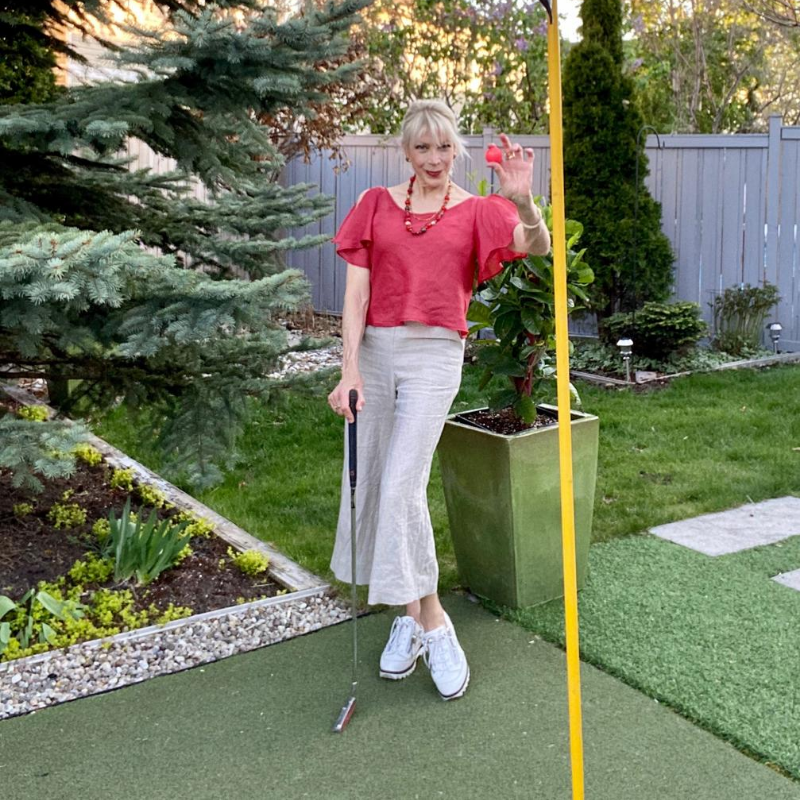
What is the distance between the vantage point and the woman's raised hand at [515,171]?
2.67m

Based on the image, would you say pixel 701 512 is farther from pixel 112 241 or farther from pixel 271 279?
pixel 112 241

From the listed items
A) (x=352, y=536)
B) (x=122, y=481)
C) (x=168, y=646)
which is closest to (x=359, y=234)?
(x=352, y=536)

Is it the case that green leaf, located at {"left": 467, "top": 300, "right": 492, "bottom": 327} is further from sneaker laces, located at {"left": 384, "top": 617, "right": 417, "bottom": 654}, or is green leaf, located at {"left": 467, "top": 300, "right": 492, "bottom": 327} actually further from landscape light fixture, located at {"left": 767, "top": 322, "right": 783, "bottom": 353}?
landscape light fixture, located at {"left": 767, "top": 322, "right": 783, "bottom": 353}

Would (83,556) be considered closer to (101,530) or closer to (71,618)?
(101,530)

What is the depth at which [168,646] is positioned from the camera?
3.57 metres

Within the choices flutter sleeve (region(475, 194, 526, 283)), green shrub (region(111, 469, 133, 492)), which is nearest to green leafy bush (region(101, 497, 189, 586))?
green shrub (region(111, 469, 133, 492))

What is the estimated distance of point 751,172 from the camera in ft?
31.0

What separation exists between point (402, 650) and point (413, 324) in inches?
43.5

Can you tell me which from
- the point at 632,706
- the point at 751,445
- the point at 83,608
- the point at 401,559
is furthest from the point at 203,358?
the point at 751,445

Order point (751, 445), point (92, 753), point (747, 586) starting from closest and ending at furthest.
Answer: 1. point (92, 753)
2. point (747, 586)
3. point (751, 445)

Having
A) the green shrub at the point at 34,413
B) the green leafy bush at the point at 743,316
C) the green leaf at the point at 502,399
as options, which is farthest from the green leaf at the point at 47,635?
the green leafy bush at the point at 743,316

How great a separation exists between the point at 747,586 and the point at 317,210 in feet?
7.54

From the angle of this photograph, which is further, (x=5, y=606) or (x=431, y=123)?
(x=5, y=606)

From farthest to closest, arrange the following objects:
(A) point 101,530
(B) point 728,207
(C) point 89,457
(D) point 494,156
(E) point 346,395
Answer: (B) point 728,207 < (C) point 89,457 < (A) point 101,530 < (E) point 346,395 < (D) point 494,156
